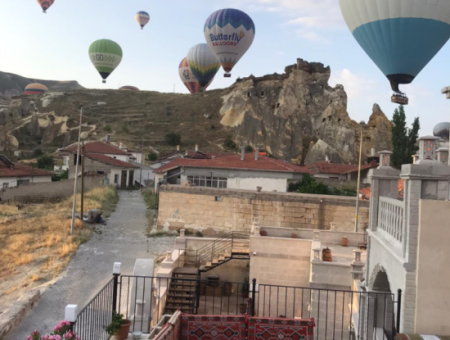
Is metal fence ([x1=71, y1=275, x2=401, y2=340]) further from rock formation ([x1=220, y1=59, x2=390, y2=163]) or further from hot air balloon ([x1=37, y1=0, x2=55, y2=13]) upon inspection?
hot air balloon ([x1=37, y1=0, x2=55, y2=13])

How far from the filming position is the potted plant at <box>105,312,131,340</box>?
919 centimetres

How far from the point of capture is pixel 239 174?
32.4m

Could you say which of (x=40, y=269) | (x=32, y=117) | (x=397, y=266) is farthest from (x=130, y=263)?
(x=32, y=117)

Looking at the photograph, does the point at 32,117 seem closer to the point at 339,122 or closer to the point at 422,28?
the point at 339,122

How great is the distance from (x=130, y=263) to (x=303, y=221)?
35.3 ft

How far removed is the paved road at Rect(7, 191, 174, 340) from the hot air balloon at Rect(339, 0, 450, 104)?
16987mm

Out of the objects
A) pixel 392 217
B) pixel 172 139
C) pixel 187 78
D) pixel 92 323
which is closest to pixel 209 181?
pixel 92 323

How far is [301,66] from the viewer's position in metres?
79.4

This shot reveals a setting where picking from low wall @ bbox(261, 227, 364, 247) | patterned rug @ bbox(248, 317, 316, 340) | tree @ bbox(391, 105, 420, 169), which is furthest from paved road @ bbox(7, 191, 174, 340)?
tree @ bbox(391, 105, 420, 169)

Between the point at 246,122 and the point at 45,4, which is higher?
the point at 45,4

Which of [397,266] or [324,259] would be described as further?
[324,259]

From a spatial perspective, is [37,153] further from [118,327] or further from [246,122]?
[118,327]

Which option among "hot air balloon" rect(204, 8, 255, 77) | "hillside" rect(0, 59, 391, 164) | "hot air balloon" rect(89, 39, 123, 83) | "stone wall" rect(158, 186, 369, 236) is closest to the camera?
"stone wall" rect(158, 186, 369, 236)

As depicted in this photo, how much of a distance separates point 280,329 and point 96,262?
15.0 metres
